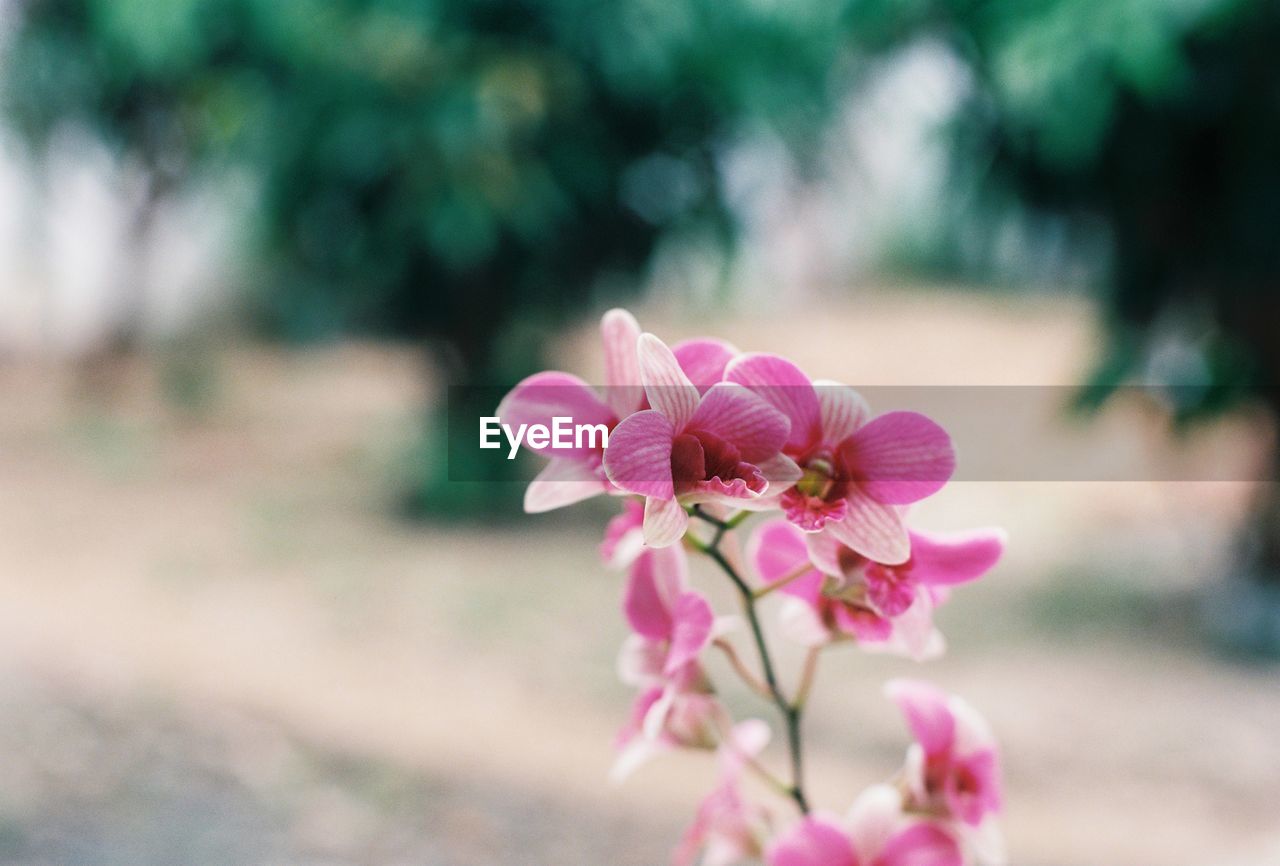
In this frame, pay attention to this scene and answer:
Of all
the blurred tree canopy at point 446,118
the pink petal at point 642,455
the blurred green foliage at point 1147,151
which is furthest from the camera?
the blurred tree canopy at point 446,118

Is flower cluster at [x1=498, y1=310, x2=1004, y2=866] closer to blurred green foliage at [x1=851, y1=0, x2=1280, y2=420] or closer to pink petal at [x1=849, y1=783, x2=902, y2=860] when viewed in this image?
pink petal at [x1=849, y1=783, x2=902, y2=860]

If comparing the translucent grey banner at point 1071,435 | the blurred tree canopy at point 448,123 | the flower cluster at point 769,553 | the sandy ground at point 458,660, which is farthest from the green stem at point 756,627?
the blurred tree canopy at point 448,123

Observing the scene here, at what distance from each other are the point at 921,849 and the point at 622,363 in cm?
14

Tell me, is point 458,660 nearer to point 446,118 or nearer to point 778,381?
point 446,118

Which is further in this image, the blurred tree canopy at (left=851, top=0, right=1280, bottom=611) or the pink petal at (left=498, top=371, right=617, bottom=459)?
the blurred tree canopy at (left=851, top=0, right=1280, bottom=611)

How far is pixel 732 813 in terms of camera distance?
0.28 metres

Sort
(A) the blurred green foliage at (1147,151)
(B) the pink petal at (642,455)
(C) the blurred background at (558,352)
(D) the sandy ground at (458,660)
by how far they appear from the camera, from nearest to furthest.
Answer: (B) the pink petal at (642,455) < (D) the sandy ground at (458,660) < (C) the blurred background at (558,352) < (A) the blurred green foliage at (1147,151)

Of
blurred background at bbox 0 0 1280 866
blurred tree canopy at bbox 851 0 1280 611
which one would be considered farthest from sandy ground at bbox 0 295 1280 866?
blurred tree canopy at bbox 851 0 1280 611

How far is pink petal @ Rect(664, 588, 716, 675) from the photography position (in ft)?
0.75

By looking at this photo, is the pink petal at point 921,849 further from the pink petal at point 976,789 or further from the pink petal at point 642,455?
the pink petal at point 642,455

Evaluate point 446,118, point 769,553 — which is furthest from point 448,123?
point 769,553

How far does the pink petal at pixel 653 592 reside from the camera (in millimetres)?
247

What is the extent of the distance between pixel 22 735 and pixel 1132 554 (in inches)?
96.7

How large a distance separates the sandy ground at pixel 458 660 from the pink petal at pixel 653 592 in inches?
23.3
